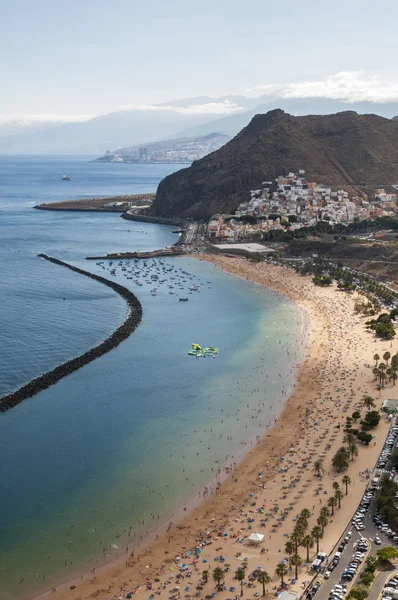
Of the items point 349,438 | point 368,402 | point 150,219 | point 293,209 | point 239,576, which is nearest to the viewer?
point 239,576

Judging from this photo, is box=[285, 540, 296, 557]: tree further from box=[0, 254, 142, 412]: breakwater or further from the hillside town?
the hillside town

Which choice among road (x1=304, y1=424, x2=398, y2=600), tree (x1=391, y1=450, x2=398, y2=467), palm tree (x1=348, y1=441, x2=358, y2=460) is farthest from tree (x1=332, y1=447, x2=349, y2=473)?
road (x1=304, y1=424, x2=398, y2=600)

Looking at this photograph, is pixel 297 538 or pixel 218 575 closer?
pixel 218 575

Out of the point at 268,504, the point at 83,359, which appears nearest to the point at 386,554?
the point at 268,504

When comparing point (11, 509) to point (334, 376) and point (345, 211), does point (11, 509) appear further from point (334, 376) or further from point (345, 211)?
point (345, 211)

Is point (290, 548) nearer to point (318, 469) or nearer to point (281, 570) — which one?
point (281, 570)

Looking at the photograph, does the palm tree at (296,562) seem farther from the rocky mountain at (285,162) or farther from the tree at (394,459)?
the rocky mountain at (285,162)
